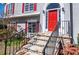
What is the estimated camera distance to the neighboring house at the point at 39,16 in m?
2.22

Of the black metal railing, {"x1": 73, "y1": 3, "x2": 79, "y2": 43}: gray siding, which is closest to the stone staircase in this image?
the black metal railing

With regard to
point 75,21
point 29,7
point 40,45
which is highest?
point 29,7

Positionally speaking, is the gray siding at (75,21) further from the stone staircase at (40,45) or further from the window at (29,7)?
the window at (29,7)

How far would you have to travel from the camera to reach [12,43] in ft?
7.29

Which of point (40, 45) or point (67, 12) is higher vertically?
point (67, 12)

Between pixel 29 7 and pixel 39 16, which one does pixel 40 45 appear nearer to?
pixel 39 16

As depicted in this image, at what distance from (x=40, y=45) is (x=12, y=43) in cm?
30

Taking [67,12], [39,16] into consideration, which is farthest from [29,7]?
[67,12]

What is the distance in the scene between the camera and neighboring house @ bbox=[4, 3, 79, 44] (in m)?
2.22

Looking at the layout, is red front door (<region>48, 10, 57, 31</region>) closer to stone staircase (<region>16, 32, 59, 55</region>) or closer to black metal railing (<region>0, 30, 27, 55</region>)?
stone staircase (<region>16, 32, 59, 55</region>)

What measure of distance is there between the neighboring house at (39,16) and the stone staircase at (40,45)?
0.25ft

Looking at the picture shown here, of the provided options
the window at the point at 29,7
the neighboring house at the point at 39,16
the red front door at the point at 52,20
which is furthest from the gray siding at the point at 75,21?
the window at the point at 29,7

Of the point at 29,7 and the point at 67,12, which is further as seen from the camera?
the point at 29,7
